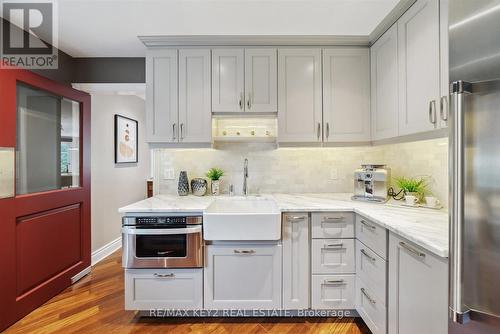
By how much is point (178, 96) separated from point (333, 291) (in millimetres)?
2188

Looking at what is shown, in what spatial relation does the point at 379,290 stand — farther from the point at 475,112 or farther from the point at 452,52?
the point at 452,52

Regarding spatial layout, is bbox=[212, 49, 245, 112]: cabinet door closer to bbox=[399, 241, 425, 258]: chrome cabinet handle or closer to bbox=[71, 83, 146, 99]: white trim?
bbox=[71, 83, 146, 99]: white trim

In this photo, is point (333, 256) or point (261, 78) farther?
point (261, 78)

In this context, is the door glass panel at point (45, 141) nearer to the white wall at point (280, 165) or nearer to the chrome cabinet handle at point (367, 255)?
the white wall at point (280, 165)

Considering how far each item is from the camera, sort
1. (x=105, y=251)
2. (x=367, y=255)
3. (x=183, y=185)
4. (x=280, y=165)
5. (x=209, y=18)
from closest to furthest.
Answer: (x=367, y=255) < (x=209, y=18) < (x=183, y=185) < (x=280, y=165) < (x=105, y=251)

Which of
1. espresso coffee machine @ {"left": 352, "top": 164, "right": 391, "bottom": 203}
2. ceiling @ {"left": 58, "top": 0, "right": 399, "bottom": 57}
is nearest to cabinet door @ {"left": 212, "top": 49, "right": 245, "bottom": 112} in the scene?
ceiling @ {"left": 58, "top": 0, "right": 399, "bottom": 57}

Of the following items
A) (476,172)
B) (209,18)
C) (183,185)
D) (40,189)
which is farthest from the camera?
(183,185)

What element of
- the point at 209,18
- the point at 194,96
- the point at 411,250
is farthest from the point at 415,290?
the point at 209,18

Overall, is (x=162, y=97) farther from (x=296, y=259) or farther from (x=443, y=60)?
(x=443, y=60)

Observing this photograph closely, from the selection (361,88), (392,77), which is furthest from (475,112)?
(361,88)

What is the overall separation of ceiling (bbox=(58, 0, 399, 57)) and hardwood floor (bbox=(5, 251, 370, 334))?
2.46 meters

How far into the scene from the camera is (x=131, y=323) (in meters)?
2.01

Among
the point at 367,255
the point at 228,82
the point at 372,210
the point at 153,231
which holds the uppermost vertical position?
the point at 228,82

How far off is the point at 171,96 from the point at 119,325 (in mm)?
2000
